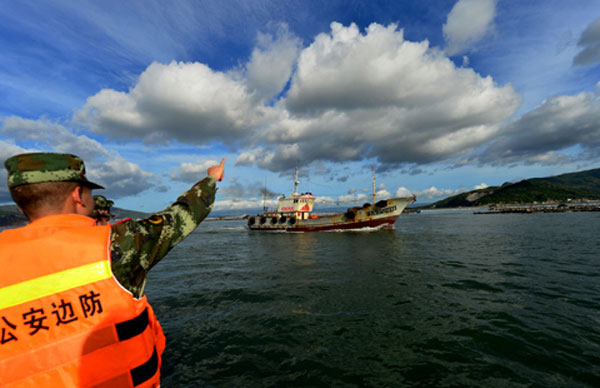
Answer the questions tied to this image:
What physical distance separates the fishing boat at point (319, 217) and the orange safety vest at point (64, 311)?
3329 cm

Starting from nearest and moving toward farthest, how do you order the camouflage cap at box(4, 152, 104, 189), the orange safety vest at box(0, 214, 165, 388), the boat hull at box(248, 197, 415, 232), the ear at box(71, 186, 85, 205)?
the orange safety vest at box(0, 214, 165, 388) < the camouflage cap at box(4, 152, 104, 189) < the ear at box(71, 186, 85, 205) < the boat hull at box(248, 197, 415, 232)

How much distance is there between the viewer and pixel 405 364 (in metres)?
4.57

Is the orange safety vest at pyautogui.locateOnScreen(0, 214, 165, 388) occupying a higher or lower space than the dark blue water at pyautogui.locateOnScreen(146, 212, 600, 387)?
higher

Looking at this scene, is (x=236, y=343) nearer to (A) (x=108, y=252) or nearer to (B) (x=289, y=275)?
(A) (x=108, y=252)

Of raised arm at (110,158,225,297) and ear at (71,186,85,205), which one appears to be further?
ear at (71,186,85,205)

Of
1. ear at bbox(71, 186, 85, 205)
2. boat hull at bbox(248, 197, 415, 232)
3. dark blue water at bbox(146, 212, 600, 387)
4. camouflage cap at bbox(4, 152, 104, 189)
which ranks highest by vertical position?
camouflage cap at bbox(4, 152, 104, 189)

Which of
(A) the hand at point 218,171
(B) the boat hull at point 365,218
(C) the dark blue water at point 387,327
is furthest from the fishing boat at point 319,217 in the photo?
(A) the hand at point 218,171

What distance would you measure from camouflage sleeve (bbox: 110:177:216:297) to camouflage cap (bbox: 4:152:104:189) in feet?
1.61

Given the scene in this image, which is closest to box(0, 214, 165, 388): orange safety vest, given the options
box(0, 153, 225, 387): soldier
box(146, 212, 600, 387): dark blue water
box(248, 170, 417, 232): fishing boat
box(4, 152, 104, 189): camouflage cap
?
box(0, 153, 225, 387): soldier

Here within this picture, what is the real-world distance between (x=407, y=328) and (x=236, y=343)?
3957mm

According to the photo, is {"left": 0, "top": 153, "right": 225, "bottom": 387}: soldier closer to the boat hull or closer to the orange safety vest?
the orange safety vest

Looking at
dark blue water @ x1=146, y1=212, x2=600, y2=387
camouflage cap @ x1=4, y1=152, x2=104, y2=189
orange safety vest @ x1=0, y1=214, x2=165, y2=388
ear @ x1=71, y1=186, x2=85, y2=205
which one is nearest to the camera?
orange safety vest @ x1=0, y1=214, x2=165, y2=388

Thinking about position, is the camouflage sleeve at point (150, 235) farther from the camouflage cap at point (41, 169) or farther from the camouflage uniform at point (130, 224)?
the camouflage cap at point (41, 169)

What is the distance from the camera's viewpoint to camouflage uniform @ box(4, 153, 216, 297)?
173 cm
